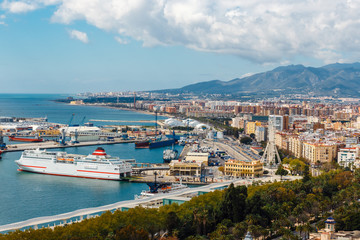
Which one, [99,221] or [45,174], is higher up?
[99,221]

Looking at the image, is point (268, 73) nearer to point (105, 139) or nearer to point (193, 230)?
point (105, 139)

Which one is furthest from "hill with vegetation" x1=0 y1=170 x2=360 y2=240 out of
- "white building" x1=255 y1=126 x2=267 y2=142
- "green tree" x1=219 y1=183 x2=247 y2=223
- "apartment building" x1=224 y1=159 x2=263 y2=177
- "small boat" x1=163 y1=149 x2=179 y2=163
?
"white building" x1=255 y1=126 x2=267 y2=142

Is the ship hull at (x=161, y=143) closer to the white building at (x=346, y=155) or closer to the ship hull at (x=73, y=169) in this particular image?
the ship hull at (x=73, y=169)

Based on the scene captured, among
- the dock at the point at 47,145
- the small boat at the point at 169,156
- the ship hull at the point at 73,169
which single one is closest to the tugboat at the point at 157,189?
the ship hull at the point at 73,169

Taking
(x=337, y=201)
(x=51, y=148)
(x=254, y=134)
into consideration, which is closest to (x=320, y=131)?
(x=254, y=134)

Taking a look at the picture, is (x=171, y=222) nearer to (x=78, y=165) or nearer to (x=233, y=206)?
(x=233, y=206)

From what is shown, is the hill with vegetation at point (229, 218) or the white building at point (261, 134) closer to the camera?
the hill with vegetation at point (229, 218)

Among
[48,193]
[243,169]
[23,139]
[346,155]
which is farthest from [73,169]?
[23,139]
